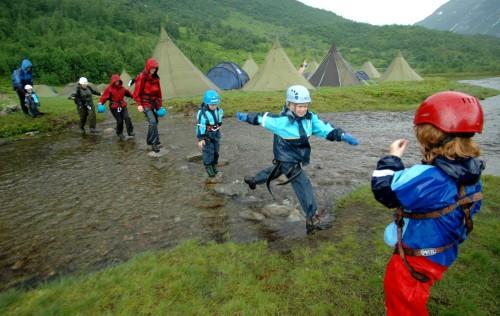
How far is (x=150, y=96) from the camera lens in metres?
10.4

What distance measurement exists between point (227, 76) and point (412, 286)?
3015 cm

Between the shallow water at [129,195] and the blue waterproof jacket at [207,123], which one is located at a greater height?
the blue waterproof jacket at [207,123]

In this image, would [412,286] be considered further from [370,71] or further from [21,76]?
[370,71]

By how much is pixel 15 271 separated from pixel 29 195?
137 inches

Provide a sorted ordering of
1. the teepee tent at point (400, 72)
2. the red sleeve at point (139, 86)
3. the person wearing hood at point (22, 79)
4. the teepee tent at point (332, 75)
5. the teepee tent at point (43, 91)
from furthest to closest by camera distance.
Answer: the teepee tent at point (400, 72) → the teepee tent at point (43, 91) → the teepee tent at point (332, 75) → the person wearing hood at point (22, 79) → the red sleeve at point (139, 86)

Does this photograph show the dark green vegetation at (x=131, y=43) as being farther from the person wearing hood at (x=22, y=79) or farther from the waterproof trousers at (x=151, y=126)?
the person wearing hood at (x=22, y=79)

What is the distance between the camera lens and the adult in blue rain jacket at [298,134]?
4906mm

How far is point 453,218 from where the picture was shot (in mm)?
2391

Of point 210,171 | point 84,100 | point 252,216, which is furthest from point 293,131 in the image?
point 84,100

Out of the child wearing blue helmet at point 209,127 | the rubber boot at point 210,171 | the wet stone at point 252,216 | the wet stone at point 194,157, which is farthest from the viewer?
the wet stone at point 194,157

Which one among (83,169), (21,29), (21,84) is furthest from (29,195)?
(21,29)

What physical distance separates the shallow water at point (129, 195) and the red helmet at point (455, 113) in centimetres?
346

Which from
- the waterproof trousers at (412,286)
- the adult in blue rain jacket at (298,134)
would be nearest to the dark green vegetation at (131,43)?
the adult in blue rain jacket at (298,134)

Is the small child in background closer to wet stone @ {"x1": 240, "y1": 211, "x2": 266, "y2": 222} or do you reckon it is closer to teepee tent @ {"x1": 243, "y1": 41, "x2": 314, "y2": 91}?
wet stone @ {"x1": 240, "y1": 211, "x2": 266, "y2": 222}
